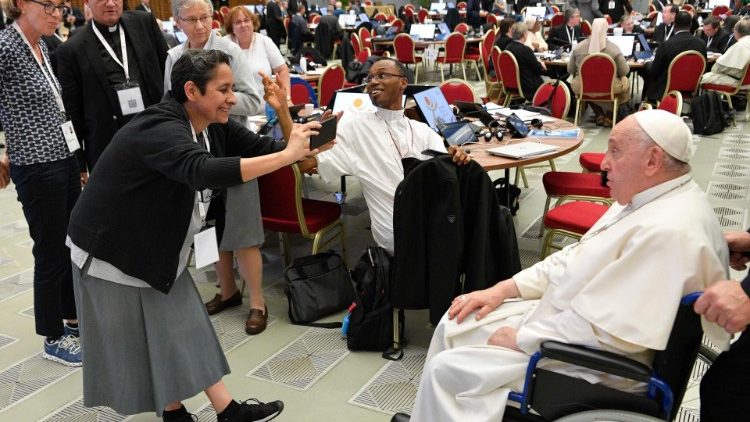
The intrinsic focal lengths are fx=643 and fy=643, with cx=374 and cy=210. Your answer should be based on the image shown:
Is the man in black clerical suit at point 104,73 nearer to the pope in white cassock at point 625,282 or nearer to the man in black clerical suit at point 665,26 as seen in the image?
the pope in white cassock at point 625,282

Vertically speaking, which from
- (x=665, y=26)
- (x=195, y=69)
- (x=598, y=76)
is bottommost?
(x=598, y=76)

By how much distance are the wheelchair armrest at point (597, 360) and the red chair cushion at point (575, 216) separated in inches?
63.2

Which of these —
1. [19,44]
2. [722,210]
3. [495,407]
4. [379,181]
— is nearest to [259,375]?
[379,181]

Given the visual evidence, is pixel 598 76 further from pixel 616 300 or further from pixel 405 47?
pixel 616 300

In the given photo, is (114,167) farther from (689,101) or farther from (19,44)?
(689,101)

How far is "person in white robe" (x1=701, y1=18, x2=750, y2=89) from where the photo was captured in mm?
6824

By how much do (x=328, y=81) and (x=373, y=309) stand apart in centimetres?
342

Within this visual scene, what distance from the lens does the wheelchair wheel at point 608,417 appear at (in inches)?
55.9

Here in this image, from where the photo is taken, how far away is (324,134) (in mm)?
2178

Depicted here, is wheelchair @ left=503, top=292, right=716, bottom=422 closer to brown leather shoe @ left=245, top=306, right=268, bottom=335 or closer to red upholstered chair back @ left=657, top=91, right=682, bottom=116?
brown leather shoe @ left=245, top=306, right=268, bottom=335

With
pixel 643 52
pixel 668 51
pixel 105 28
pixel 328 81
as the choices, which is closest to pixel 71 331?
pixel 105 28

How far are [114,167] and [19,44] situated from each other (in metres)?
1.02

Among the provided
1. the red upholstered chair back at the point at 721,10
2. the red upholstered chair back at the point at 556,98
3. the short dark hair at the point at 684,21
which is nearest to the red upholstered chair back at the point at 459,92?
the red upholstered chair back at the point at 556,98

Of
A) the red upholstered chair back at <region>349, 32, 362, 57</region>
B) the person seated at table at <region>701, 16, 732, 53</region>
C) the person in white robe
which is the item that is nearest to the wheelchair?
the person in white robe
